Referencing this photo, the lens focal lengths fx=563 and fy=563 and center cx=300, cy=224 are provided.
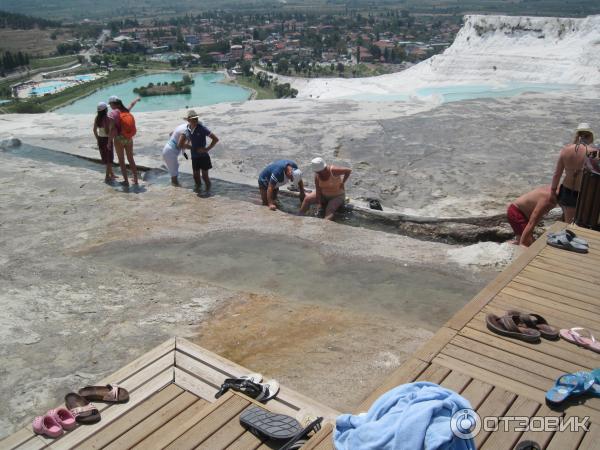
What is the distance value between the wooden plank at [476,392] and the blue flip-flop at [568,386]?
10.9 inches

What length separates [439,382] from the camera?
2834mm

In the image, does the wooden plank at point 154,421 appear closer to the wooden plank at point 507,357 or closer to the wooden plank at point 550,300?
the wooden plank at point 507,357

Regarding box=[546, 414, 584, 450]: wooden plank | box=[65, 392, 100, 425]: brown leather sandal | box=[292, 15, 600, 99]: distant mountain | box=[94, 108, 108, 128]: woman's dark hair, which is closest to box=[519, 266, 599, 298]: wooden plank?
box=[546, 414, 584, 450]: wooden plank

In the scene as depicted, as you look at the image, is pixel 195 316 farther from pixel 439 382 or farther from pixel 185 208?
pixel 185 208

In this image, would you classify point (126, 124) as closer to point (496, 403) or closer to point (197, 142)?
point (197, 142)

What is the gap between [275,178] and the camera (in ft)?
24.8

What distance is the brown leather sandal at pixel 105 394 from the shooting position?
3.32m

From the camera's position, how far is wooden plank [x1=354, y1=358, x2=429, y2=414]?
269 cm

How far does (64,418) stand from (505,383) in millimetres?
2406

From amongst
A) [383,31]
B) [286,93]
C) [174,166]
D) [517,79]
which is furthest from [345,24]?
[174,166]

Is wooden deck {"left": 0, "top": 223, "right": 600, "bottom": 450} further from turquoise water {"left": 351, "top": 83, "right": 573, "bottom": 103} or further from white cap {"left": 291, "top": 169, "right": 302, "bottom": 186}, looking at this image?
turquoise water {"left": 351, "top": 83, "right": 573, "bottom": 103}

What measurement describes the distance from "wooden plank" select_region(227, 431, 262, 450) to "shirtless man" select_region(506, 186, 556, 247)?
406 cm

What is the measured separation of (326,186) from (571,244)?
343cm
